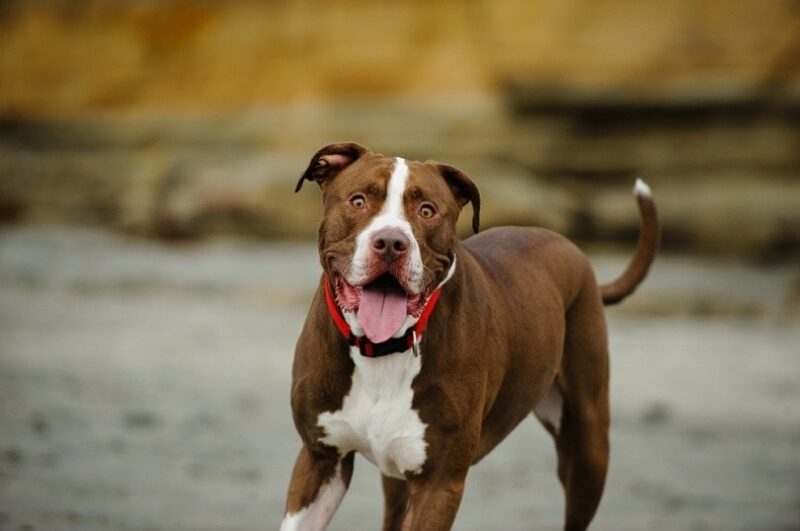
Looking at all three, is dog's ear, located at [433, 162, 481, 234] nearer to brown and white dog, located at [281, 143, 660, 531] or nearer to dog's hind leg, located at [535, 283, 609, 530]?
brown and white dog, located at [281, 143, 660, 531]

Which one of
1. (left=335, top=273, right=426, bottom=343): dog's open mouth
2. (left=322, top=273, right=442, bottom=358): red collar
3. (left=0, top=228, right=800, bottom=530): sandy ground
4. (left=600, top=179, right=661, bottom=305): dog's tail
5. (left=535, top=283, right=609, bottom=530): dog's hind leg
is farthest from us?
(left=0, top=228, right=800, bottom=530): sandy ground

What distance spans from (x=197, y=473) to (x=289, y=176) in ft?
30.1

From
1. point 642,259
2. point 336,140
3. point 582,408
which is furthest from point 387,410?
point 336,140

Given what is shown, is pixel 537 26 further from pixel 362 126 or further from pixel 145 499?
pixel 145 499

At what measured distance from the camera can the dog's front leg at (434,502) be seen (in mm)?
4547

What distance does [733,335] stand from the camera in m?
13.3

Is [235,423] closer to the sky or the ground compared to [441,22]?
closer to the ground

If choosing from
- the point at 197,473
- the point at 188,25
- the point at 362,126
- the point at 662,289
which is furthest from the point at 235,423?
the point at 188,25

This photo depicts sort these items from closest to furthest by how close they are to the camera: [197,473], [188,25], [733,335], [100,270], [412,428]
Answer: [412,428], [197,473], [733,335], [100,270], [188,25]

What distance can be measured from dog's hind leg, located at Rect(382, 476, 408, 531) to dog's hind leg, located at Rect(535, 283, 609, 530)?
767 millimetres

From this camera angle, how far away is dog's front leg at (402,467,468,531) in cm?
455

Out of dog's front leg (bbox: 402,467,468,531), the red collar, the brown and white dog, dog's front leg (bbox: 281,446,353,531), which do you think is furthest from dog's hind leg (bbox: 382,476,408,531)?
the red collar

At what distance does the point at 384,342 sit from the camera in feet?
14.7

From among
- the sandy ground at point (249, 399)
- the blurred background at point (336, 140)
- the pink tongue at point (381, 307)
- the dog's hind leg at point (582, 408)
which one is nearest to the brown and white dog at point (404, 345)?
the pink tongue at point (381, 307)
